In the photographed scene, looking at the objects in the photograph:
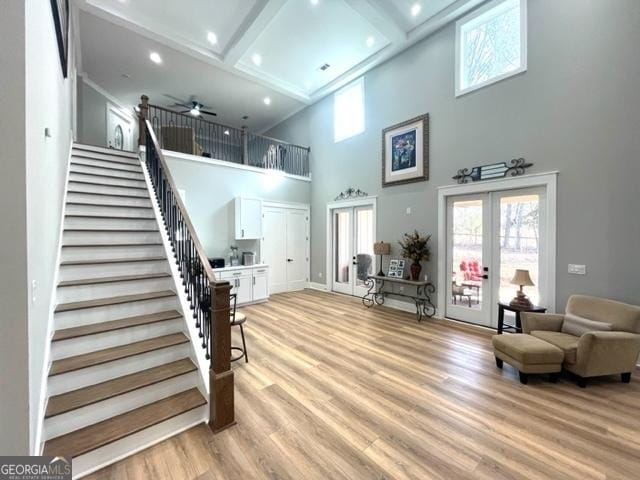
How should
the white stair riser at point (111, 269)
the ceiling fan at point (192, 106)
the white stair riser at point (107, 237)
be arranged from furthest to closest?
the ceiling fan at point (192, 106) → the white stair riser at point (107, 237) → the white stair riser at point (111, 269)

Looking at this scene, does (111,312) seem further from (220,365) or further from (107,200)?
(107,200)

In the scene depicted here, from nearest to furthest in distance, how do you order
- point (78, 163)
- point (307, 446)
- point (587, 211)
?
point (307, 446)
point (587, 211)
point (78, 163)

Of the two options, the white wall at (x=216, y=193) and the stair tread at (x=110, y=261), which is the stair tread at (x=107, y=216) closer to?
the stair tread at (x=110, y=261)

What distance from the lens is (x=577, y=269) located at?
3.58 metres

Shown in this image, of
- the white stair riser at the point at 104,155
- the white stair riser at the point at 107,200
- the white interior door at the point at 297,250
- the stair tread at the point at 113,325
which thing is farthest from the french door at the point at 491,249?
the white stair riser at the point at 104,155

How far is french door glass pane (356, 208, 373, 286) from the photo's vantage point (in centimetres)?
645

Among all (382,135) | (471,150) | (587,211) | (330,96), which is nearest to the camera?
(587,211)

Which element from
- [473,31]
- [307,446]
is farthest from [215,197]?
[473,31]

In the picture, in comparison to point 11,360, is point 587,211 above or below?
above

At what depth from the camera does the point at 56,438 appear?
181 cm

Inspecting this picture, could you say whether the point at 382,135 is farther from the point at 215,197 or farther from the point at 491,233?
the point at 215,197

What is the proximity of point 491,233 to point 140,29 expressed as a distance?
283 inches

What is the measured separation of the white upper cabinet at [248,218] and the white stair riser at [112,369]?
394cm

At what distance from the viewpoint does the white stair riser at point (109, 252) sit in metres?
3.09
